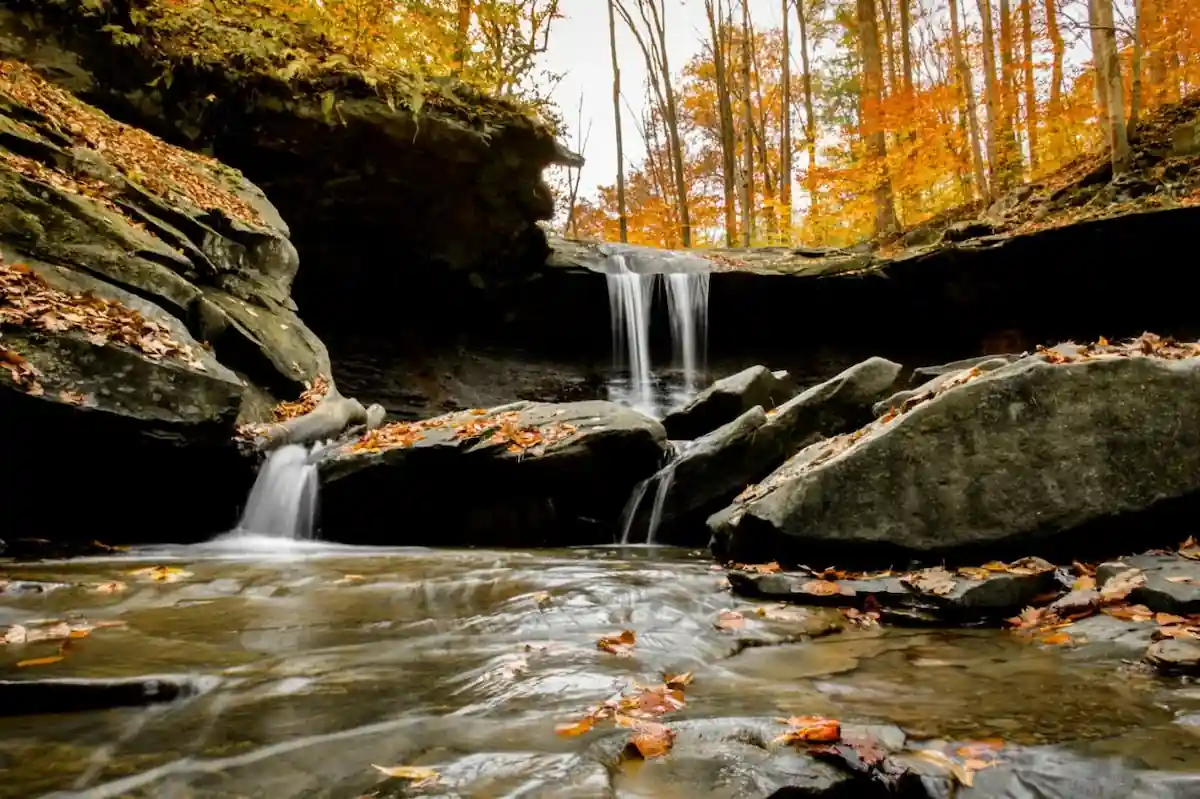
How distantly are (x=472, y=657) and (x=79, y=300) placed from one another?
5.61 metres

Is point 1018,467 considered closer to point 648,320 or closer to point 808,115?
point 648,320

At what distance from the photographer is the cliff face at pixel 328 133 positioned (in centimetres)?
1050

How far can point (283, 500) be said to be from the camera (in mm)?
7477

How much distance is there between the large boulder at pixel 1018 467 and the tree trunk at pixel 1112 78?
1079 centimetres

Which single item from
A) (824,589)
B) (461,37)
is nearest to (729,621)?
(824,589)

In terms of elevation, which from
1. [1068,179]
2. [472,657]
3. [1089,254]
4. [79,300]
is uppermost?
[1068,179]

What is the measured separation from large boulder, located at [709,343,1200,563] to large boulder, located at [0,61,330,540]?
542 cm

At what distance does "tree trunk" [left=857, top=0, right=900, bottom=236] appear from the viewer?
669 inches

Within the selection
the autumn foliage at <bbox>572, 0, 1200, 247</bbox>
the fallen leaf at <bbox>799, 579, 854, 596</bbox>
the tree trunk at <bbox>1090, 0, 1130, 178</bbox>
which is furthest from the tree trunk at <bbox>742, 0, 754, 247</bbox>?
the fallen leaf at <bbox>799, 579, 854, 596</bbox>

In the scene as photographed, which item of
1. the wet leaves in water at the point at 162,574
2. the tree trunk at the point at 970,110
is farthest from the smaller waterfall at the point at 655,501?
the tree trunk at the point at 970,110

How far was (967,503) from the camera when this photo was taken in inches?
161

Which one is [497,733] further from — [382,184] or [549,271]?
[549,271]

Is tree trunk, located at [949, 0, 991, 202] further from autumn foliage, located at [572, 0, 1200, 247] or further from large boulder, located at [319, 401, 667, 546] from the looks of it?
large boulder, located at [319, 401, 667, 546]

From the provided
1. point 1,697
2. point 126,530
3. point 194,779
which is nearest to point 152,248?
point 126,530
